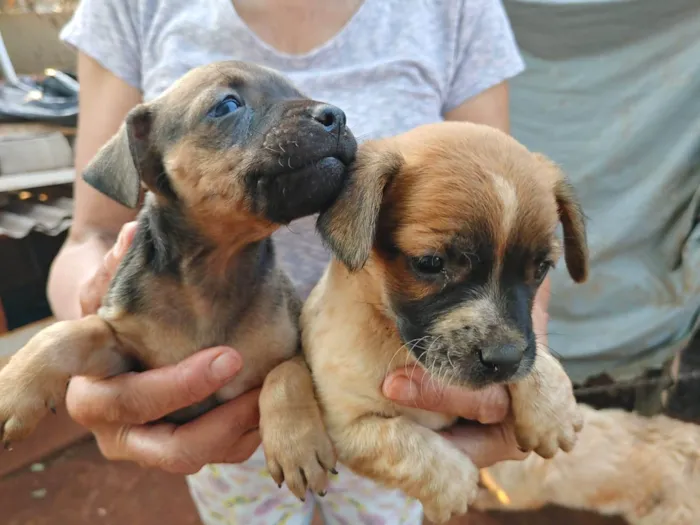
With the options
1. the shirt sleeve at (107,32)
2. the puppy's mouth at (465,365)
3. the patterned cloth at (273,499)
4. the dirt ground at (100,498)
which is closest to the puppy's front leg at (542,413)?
the puppy's mouth at (465,365)

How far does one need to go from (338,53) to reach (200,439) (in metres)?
1.18

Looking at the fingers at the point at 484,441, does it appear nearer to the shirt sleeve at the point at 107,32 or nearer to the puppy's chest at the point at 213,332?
the puppy's chest at the point at 213,332

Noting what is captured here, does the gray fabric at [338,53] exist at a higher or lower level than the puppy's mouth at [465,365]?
higher

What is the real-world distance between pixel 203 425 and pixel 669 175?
9.91 ft

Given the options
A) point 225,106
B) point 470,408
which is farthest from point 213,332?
point 470,408

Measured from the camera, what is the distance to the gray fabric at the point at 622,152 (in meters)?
3.26

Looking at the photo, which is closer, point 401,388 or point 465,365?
point 465,365

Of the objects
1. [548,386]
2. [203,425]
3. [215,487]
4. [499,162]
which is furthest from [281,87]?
[215,487]

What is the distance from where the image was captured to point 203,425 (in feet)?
4.99

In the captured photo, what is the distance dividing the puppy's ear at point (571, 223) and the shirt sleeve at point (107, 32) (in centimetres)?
125

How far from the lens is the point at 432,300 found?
1228mm

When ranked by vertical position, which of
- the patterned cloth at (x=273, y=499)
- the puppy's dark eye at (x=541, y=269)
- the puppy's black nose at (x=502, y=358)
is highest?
the puppy's dark eye at (x=541, y=269)

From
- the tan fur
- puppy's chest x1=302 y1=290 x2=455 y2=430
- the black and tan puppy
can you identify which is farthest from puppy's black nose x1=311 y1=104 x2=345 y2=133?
the tan fur

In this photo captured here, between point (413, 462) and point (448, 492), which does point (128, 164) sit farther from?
point (448, 492)
